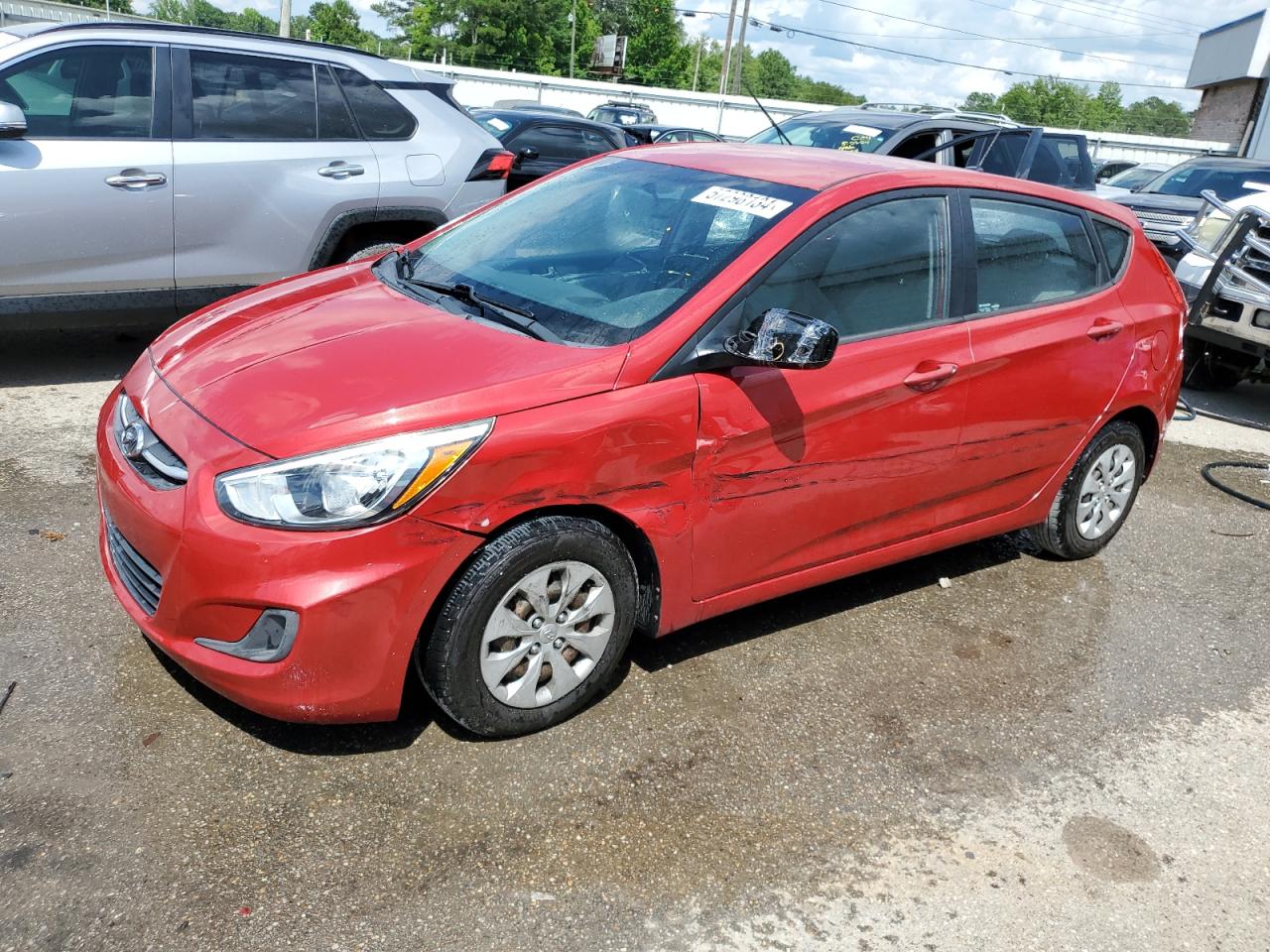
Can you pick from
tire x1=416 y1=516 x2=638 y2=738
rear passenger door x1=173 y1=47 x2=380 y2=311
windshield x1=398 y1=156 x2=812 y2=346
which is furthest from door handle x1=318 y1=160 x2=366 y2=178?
tire x1=416 y1=516 x2=638 y2=738

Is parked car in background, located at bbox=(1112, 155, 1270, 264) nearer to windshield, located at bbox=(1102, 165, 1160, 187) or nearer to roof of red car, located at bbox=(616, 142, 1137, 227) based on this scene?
windshield, located at bbox=(1102, 165, 1160, 187)

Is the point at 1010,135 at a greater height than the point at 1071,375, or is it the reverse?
the point at 1010,135

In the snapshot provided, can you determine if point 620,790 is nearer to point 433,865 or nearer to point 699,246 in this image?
point 433,865

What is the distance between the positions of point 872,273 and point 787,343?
0.74 meters

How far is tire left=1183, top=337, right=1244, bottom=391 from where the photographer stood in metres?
8.18

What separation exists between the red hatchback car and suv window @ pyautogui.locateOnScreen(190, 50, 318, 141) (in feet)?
7.75

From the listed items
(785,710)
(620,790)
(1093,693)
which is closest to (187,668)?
(620,790)

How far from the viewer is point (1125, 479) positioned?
188 inches

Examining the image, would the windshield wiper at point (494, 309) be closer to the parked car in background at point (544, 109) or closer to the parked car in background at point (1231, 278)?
the parked car in background at point (1231, 278)

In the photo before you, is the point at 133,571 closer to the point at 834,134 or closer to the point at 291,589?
the point at 291,589

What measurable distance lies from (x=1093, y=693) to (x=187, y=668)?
9.86 feet

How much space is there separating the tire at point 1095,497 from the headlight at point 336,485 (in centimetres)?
300

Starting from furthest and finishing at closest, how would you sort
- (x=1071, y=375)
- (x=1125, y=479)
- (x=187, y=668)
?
(x=1125, y=479), (x=1071, y=375), (x=187, y=668)

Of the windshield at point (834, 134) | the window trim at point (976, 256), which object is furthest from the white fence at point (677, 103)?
the window trim at point (976, 256)
